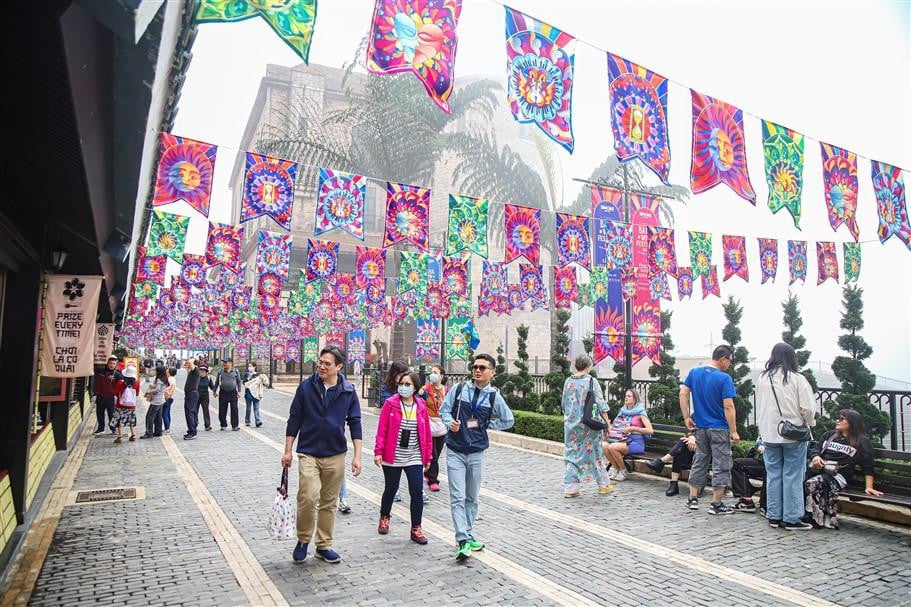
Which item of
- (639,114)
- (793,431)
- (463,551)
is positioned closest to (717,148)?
(639,114)

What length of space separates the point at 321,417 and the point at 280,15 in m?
3.44

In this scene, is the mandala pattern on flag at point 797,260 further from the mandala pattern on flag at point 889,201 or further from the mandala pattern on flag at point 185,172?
the mandala pattern on flag at point 185,172

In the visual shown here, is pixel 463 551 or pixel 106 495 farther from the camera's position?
pixel 106 495

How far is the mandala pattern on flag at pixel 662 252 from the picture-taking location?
15.1 metres

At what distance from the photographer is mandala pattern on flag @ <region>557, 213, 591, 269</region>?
14.5m

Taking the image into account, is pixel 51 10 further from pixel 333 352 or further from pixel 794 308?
pixel 794 308

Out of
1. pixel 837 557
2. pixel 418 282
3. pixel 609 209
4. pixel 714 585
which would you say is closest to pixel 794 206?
pixel 609 209

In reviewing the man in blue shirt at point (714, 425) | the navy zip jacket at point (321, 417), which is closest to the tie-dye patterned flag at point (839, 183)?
the man in blue shirt at point (714, 425)

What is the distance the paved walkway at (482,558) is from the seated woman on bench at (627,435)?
3.03ft

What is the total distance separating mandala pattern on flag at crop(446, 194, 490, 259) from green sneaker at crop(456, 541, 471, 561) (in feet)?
28.2

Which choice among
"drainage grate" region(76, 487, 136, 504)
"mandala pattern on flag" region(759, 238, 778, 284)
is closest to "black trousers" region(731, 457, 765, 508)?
"drainage grate" region(76, 487, 136, 504)

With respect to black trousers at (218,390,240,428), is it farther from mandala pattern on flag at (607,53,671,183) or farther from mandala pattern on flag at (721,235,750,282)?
mandala pattern on flag at (721,235,750,282)

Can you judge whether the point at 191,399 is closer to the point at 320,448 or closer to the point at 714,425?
the point at 320,448

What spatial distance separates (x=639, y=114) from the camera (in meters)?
9.21
